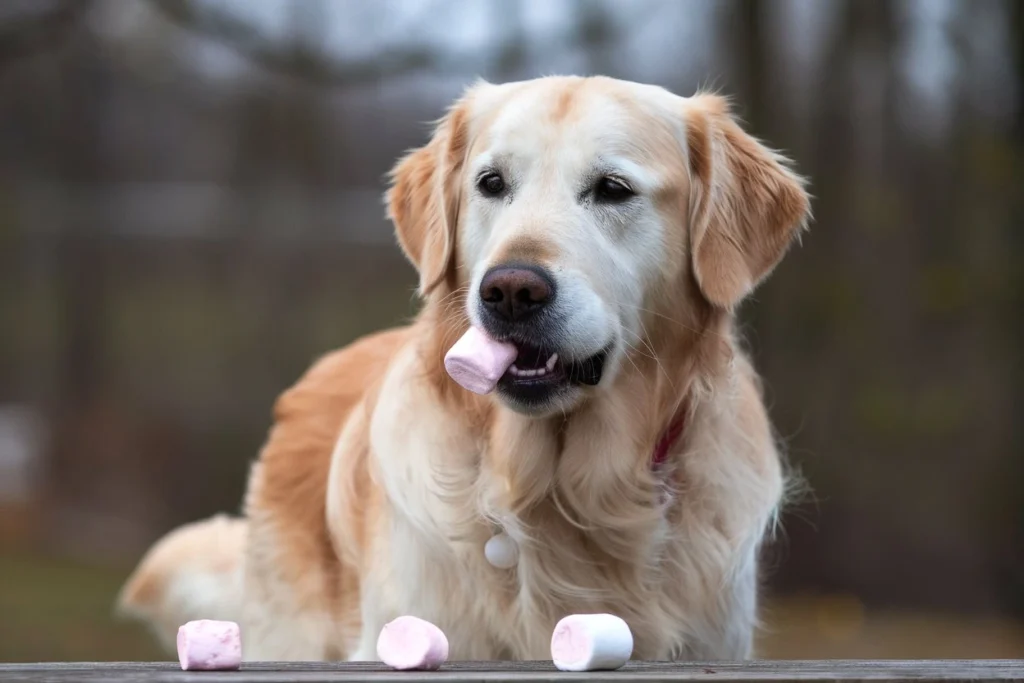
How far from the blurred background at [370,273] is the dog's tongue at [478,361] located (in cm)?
458

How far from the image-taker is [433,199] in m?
3.46

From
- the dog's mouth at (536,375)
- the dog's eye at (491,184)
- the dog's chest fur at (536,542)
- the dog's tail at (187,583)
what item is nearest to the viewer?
the dog's mouth at (536,375)

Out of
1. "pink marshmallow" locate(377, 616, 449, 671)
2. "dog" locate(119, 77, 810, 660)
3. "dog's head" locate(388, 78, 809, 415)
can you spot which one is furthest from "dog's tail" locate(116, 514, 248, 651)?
"pink marshmallow" locate(377, 616, 449, 671)

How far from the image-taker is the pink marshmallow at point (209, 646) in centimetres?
228

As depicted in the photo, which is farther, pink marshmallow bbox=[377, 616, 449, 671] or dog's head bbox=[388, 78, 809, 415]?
dog's head bbox=[388, 78, 809, 415]

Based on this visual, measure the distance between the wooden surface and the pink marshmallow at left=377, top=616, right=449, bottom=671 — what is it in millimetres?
34

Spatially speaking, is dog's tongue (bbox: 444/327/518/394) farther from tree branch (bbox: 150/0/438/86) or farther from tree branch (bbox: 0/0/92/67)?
tree branch (bbox: 0/0/92/67)

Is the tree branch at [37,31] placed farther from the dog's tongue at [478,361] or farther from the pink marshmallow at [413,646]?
the pink marshmallow at [413,646]

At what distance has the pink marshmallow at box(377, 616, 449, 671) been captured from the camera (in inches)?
→ 92.8

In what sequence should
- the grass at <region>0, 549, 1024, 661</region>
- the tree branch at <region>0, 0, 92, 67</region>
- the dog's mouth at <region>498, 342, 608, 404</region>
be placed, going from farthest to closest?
1. the tree branch at <region>0, 0, 92, 67</region>
2. the grass at <region>0, 549, 1024, 661</region>
3. the dog's mouth at <region>498, 342, 608, 404</region>

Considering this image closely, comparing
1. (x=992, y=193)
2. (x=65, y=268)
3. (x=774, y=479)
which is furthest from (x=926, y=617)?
(x=65, y=268)

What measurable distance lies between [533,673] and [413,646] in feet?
0.97

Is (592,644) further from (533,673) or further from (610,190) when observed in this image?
(610,190)

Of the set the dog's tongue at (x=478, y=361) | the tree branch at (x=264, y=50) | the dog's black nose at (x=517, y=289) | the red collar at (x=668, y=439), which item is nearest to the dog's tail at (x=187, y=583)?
the red collar at (x=668, y=439)
